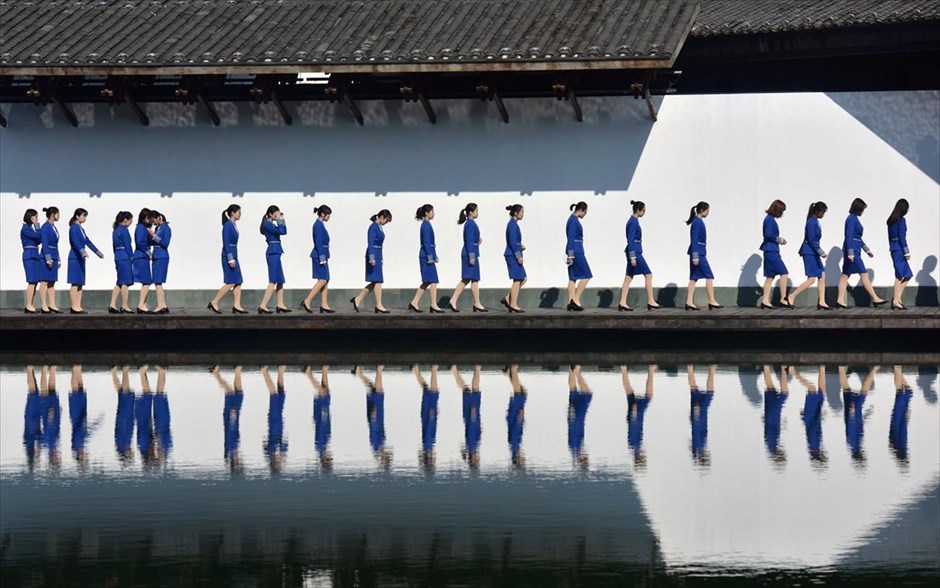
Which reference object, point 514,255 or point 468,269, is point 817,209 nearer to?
point 514,255

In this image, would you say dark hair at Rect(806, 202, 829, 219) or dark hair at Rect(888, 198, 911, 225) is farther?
dark hair at Rect(806, 202, 829, 219)

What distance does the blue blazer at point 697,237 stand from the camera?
2652 centimetres

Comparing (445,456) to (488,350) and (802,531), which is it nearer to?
(802,531)

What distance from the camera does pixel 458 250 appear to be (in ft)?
93.9

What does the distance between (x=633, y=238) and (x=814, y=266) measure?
2560 millimetres

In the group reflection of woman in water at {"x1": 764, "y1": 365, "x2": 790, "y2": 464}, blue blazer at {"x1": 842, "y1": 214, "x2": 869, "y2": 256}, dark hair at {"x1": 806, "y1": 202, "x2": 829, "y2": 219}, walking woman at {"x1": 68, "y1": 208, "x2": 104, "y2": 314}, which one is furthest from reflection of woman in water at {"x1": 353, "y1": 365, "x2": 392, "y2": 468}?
blue blazer at {"x1": 842, "y1": 214, "x2": 869, "y2": 256}

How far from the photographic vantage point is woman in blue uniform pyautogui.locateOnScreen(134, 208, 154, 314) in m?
27.3

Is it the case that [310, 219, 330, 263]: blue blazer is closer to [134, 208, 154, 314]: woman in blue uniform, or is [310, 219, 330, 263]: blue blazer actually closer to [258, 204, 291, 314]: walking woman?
[258, 204, 291, 314]: walking woman

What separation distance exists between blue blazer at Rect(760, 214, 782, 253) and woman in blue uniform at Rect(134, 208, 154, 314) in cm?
879

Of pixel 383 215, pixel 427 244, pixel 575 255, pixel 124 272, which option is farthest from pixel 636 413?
pixel 124 272

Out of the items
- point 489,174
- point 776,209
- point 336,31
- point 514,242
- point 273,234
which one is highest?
point 336,31

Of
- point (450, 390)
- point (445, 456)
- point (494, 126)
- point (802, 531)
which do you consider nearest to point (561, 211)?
point (494, 126)

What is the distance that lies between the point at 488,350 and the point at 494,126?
201 inches

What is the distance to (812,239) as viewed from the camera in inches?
1045
